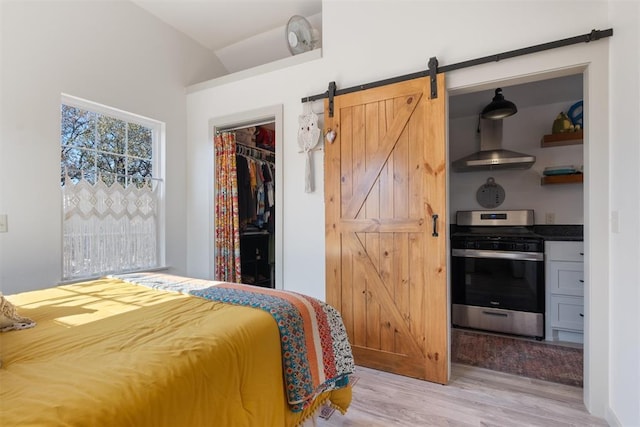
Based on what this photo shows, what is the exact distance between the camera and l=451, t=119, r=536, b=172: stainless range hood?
10.8ft

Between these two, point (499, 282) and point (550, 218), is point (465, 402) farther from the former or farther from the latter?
point (550, 218)

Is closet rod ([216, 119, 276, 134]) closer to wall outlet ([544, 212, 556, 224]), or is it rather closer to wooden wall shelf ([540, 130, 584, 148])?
wooden wall shelf ([540, 130, 584, 148])

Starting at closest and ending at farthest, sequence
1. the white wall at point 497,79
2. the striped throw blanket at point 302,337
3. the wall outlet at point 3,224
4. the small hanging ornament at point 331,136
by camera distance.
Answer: the striped throw blanket at point 302,337 < the white wall at point 497,79 < the wall outlet at point 3,224 < the small hanging ornament at point 331,136

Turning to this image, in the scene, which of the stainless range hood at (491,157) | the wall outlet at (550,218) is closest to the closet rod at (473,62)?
the stainless range hood at (491,157)

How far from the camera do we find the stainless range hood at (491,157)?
3.29 meters

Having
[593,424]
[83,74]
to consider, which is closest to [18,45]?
[83,74]

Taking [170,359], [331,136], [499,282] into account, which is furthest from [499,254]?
[170,359]

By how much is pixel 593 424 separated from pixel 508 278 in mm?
1448

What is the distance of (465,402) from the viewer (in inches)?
74.2

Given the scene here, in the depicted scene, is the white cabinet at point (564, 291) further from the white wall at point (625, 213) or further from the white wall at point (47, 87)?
the white wall at point (47, 87)

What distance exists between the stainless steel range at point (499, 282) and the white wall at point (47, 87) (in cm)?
348

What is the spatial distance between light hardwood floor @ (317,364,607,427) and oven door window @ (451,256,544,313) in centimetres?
94

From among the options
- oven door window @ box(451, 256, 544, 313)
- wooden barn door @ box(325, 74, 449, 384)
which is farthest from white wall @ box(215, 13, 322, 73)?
oven door window @ box(451, 256, 544, 313)

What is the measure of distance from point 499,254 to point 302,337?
249 cm
